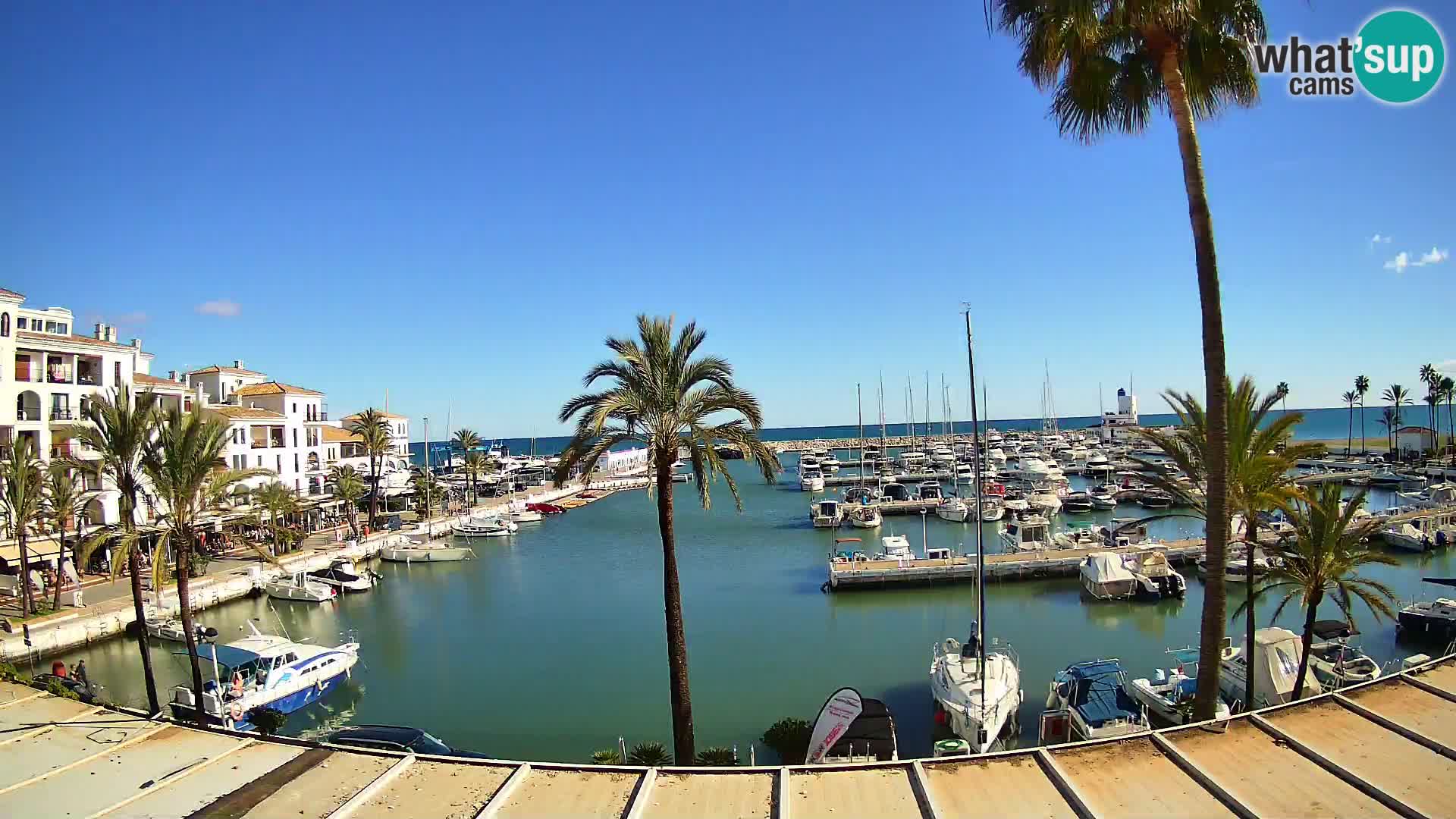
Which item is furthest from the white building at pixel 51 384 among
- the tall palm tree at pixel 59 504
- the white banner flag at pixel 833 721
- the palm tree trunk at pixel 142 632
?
the white banner flag at pixel 833 721

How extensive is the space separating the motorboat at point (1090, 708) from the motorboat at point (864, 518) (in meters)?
40.3

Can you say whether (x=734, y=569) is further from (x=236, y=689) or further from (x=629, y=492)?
(x=629, y=492)

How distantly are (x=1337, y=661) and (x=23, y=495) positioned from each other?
46233 mm

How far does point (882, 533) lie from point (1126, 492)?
28630 millimetres

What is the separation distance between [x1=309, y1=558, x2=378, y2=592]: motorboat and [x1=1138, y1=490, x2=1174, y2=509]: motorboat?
61004 millimetres

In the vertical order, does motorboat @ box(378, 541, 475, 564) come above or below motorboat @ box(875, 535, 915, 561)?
below

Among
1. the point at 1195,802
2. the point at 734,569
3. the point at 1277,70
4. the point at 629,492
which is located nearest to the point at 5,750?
the point at 1195,802

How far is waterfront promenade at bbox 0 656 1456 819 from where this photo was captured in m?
8.34

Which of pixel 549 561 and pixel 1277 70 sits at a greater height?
pixel 1277 70

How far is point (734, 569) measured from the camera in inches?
1825

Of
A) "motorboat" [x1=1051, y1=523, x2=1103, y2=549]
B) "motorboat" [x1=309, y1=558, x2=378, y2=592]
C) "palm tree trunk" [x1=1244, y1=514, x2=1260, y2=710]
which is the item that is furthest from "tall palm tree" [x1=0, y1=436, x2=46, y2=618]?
"motorboat" [x1=1051, y1=523, x2=1103, y2=549]

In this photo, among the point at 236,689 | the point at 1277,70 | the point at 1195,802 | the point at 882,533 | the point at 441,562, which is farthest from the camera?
the point at 882,533

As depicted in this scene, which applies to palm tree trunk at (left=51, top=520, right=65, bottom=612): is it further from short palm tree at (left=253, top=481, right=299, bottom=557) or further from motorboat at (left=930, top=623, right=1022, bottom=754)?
motorboat at (left=930, top=623, right=1022, bottom=754)

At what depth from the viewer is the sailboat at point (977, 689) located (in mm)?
18094
